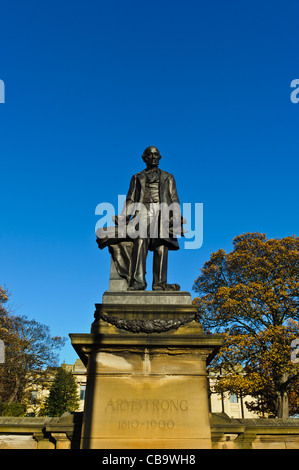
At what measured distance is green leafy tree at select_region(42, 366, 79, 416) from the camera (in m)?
45.2

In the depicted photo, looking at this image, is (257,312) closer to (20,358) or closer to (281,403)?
(281,403)

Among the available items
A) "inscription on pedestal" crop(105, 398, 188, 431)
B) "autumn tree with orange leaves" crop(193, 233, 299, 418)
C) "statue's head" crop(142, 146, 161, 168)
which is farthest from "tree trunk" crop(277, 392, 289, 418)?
"inscription on pedestal" crop(105, 398, 188, 431)

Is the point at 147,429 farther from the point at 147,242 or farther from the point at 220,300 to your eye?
the point at 220,300

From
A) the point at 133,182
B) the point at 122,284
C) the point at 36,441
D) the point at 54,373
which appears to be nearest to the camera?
the point at 36,441

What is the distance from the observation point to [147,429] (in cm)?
602

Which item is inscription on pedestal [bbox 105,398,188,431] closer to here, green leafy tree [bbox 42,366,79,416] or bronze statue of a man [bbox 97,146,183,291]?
bronze statue of a man [bbox 97,146,183,291]

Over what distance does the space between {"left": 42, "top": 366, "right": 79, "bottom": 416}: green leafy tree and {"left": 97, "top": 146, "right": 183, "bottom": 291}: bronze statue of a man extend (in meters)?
42.3

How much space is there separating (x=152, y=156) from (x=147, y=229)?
6.47 ft

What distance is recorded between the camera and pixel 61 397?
150ft

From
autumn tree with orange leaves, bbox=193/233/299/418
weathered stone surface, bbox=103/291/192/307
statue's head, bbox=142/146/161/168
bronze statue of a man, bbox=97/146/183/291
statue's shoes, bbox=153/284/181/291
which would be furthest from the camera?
autumn tree with orange leaves, bbox=193/233/299/418

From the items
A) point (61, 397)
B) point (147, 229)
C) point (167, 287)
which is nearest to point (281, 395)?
point (167, 287)

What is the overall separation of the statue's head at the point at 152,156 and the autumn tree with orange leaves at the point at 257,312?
63.7 ft

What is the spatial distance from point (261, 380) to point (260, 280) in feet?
23.4
